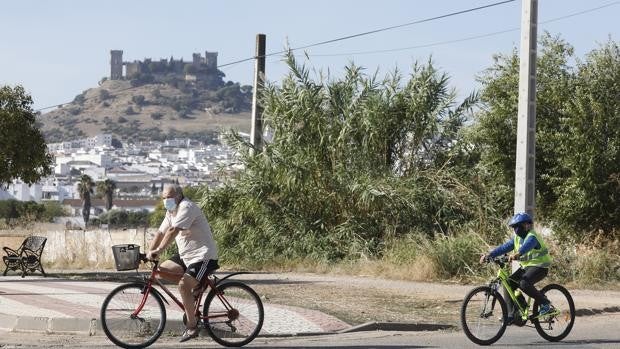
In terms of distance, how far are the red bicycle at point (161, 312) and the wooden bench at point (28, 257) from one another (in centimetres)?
1281

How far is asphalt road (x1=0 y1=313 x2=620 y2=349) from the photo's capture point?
13.0 m

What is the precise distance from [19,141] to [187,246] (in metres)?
15.5

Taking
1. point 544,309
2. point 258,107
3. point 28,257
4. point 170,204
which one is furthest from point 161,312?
point 258,107

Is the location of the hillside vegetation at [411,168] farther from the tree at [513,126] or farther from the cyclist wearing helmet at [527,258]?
the cyclist wearing helmet at [527,258]

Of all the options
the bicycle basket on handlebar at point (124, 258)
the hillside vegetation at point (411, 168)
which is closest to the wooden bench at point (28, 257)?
the hillside vegetation at point (411, 168)

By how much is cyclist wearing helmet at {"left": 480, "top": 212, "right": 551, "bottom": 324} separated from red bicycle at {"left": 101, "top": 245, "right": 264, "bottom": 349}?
9.79 ft

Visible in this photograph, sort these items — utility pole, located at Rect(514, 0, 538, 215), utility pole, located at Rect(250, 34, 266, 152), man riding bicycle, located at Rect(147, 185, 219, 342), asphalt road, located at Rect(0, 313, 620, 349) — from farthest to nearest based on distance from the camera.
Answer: utility pole, located at Rect(250, 34, 266, 152), utility pole, located at Rect(514, 0, 538, 215), asphalt road, located at Rect(0, 313, 620, 349), man riding bicycle, located at Rect(147, 185, 219, 342)

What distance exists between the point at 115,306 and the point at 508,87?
18.4 m

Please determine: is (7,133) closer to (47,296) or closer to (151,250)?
(47,296)

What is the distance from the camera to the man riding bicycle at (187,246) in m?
12.5

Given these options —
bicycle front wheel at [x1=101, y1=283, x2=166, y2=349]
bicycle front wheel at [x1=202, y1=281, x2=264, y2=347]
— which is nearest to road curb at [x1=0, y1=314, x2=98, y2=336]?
bicycle front wheel at [x1=101, y1=283, x2=166, y2=349]

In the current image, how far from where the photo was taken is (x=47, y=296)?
17.4 meters

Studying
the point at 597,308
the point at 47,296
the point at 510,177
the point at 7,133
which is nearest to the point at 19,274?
the point at 7,133

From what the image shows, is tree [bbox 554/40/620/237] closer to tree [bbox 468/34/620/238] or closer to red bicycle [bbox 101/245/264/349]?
tree [bbox 468/34/620/238]
